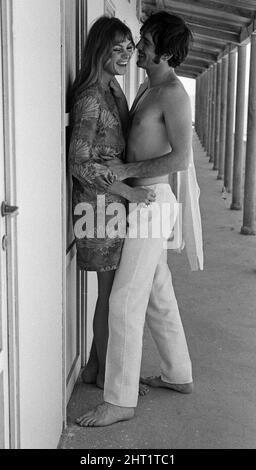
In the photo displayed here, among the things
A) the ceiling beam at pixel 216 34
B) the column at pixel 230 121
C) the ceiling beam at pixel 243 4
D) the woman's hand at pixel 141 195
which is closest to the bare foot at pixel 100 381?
the woman's hand at pixel 141 195

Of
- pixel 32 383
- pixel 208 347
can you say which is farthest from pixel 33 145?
pixel 208 347

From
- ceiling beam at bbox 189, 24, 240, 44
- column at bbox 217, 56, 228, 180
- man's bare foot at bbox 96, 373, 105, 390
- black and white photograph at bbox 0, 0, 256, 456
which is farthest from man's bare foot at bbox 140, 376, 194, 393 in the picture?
column at bbox 217, 56, 228, 180

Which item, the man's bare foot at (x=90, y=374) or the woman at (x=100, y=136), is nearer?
the woman at (x=100, y=136)

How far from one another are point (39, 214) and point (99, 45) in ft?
3.35

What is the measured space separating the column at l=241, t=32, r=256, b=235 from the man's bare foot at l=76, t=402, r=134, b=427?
487 centimetres

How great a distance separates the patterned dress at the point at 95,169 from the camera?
2.94m

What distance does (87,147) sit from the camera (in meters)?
2.92

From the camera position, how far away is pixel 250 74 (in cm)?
753

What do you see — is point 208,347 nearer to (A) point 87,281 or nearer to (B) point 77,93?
(A) point 87,281

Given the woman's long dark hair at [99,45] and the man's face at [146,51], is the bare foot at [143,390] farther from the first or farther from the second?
the man's face at [146,51]

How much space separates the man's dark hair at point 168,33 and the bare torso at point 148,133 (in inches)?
7.0

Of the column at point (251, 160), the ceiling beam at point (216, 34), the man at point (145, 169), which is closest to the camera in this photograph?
the man at point (145, 169)

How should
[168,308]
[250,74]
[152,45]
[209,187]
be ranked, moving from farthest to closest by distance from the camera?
[209,187] → [250,74] → [168,308] → [152,45]
